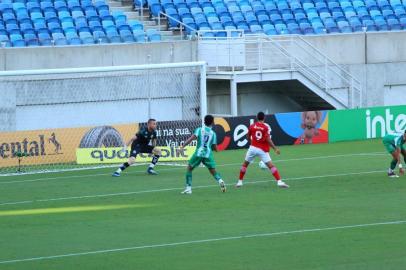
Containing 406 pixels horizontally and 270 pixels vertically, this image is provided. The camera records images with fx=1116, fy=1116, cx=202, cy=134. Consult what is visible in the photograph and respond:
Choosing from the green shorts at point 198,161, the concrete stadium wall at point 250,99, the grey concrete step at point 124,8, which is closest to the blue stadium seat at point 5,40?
the grey concrete step at point 124,8

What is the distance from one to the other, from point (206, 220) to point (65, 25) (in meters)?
19.0

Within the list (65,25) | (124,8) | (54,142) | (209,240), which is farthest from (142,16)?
(209,240)

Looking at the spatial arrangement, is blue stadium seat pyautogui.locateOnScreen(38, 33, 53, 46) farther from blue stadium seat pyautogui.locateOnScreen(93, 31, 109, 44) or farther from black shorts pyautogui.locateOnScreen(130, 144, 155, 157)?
black shorts pyautogui.locateOnScreen(130, 144, 155, 157)

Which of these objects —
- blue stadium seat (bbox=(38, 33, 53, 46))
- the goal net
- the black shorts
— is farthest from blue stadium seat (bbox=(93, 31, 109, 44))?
the black shorts

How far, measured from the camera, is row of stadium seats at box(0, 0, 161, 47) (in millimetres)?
36719

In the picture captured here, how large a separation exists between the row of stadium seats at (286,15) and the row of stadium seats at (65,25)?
211 centimetres

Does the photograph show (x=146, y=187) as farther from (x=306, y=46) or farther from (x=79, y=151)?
(x=306, y=46)

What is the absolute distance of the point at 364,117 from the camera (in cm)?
3956

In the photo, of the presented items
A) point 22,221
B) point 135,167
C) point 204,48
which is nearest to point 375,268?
point 22,221

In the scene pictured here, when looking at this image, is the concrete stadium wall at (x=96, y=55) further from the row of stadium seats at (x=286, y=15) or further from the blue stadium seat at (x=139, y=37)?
the row of stadium seats at (x=286, y=15)

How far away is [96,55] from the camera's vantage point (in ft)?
120

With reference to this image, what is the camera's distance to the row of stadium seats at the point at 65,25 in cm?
3672

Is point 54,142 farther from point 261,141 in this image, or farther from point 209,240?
point 209,240

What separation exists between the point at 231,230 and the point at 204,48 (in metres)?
20.6
